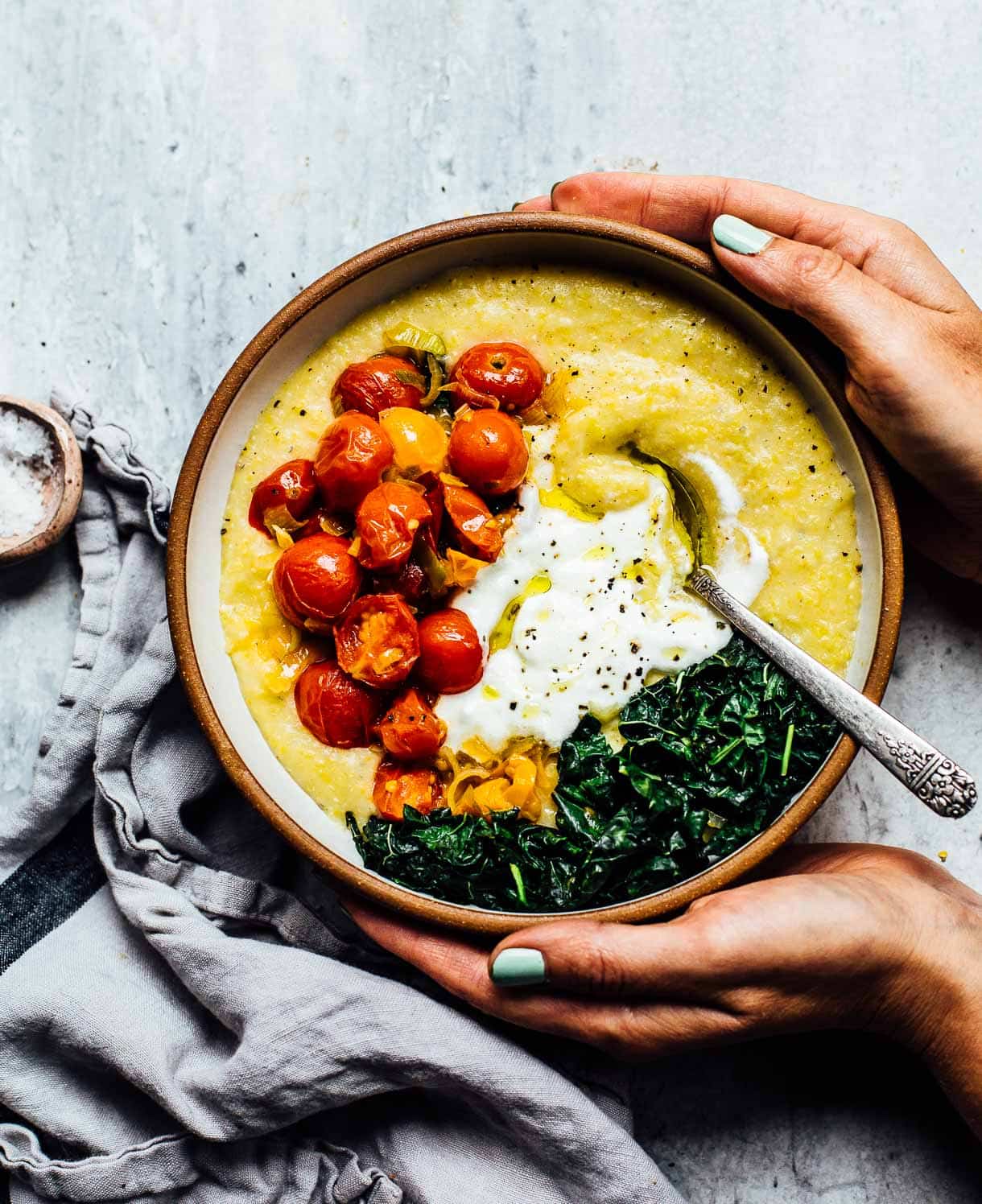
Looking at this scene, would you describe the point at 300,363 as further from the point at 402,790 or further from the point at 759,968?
the point at 759,968

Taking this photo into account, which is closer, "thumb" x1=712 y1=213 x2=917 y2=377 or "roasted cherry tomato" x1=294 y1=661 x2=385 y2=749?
"thumb" x1=712 y1=213 x2=917 y2=377

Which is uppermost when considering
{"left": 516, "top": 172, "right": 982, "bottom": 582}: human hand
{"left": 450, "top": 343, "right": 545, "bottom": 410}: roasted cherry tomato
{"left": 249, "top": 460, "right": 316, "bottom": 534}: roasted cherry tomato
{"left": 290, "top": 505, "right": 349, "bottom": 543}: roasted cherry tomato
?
{"left": 516, "top": 172, "right": 982, "bottom": 582}: human hand

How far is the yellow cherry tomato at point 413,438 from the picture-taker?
349 centimetres

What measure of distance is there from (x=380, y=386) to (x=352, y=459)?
0.29 metres

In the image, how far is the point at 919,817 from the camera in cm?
402

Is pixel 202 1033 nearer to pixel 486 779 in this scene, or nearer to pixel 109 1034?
pixel 109 1034

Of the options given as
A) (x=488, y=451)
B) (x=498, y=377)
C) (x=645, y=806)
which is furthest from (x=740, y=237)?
(x=645, y=806)

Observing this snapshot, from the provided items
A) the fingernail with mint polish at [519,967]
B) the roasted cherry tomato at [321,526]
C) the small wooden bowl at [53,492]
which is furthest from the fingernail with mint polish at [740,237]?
the small wooden bowl at [53,492]

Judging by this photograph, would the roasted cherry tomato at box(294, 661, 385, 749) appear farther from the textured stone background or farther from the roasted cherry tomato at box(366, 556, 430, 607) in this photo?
the textured stone background

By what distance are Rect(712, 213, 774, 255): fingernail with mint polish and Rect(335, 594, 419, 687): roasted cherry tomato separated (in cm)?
150

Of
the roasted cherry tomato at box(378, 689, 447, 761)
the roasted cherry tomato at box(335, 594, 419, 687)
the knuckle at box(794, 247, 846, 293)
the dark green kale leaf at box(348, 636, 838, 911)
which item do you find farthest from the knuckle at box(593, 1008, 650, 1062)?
the knuckle at box(794, 247, 846, 293)

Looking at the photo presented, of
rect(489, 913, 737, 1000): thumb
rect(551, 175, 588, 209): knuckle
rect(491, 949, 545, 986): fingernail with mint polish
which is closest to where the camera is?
rect(489, 913, 737, 1000): thumb

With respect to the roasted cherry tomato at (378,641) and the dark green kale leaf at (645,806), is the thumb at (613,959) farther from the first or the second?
the roasted cherry tomato at (378,641)

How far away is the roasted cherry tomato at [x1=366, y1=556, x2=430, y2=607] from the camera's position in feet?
11.6
